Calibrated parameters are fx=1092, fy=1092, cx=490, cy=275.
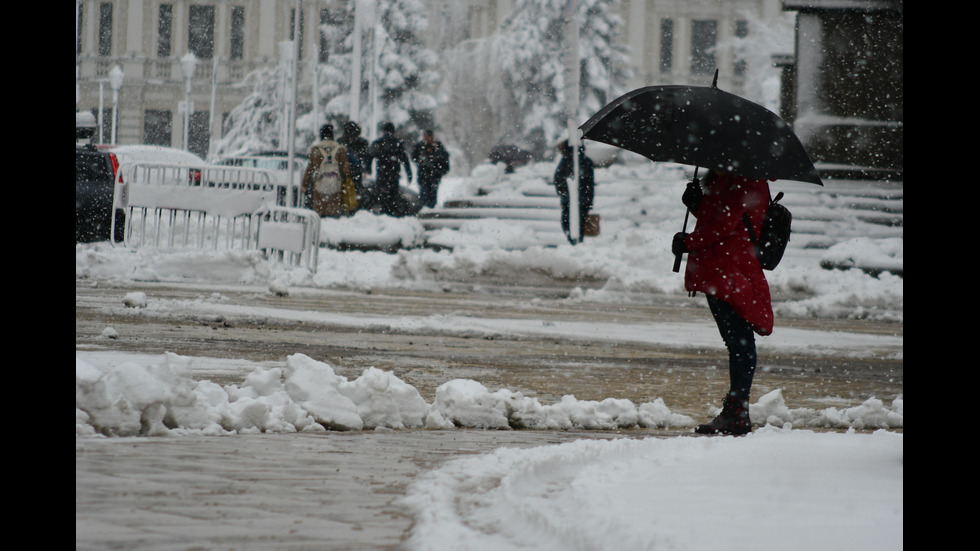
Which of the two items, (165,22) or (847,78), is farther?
(165,22)

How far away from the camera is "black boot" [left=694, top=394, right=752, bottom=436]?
16.1 feet

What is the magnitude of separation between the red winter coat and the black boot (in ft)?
1.14

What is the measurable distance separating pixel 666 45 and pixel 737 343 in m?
43.8

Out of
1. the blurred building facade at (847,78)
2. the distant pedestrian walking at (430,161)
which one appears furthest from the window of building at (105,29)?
the blurred building facade at (847,78)

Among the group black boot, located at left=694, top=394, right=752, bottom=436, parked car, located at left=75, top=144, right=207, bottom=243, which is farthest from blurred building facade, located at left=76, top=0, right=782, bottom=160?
black boot, located at left=694, top=394, right=752, bottom=436

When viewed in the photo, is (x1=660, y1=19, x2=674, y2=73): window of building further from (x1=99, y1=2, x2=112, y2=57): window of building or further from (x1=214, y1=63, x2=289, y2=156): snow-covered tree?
(x1=99, y1=2, x2=112, y2=57): window of building

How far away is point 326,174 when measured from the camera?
615 inches

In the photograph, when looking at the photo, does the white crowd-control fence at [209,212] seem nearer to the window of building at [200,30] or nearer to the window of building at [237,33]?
the window of building at [200,30]

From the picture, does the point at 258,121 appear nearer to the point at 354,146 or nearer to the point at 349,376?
the point at 354,146

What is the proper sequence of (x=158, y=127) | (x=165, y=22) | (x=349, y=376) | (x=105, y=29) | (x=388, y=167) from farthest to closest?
1. (x=158, y=127)
2. (x=388, y=167)
3. (x=165, y=22)
4. (x=105, y=29)
5. (x=349, y=376)

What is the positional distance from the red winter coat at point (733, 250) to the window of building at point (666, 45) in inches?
1702

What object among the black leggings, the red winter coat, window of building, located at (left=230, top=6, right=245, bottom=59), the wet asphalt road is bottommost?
the wet asphalt road

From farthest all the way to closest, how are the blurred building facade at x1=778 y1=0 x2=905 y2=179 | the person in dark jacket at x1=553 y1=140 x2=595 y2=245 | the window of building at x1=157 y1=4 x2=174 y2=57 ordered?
the window of building at x1=157 y1=4 x2=174 y2=57 → the blurred building facade at x1=778 y1=0 x2=905 y2=179 → the person in dark jacket at x1=553 y1=140 x2=595 y2=245

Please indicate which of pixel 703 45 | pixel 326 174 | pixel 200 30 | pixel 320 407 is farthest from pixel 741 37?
pixel 320 407
